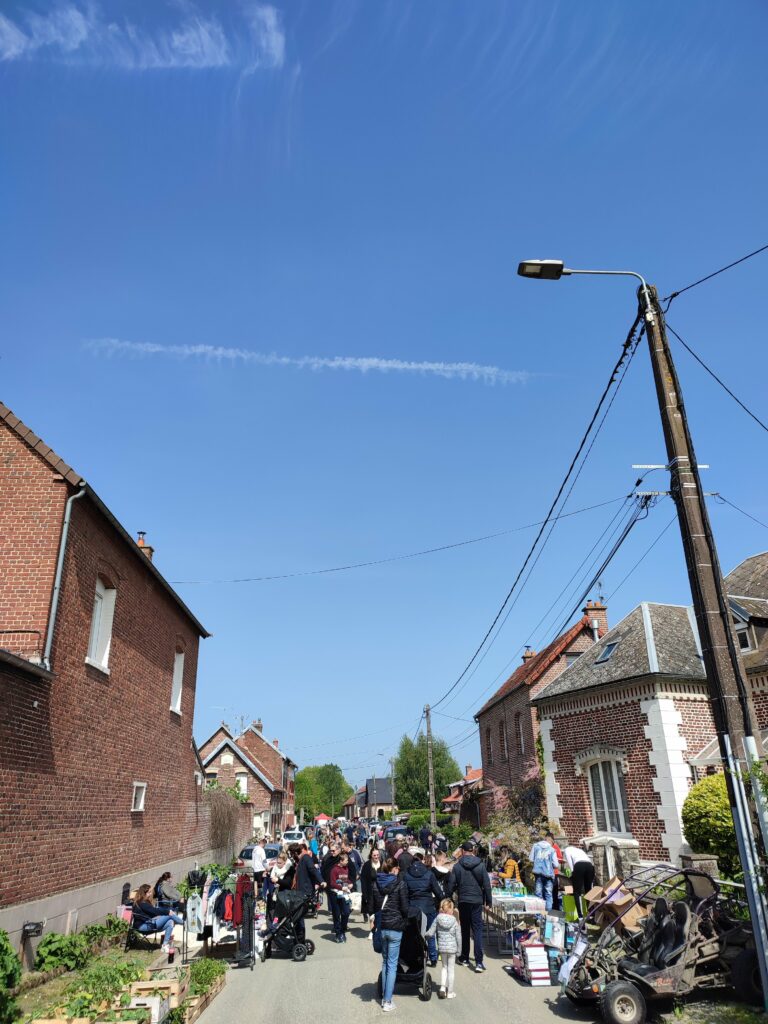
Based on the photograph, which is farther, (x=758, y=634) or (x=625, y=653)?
(x=625, y=653)

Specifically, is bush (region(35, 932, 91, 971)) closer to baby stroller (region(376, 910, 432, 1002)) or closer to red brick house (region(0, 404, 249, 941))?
red brick house (region(0, 404, 249, 941))

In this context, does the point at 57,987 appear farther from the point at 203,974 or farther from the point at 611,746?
the point at 611,746

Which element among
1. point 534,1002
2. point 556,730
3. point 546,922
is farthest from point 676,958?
point 556,730

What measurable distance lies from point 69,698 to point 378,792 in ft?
376

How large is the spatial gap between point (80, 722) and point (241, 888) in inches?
155

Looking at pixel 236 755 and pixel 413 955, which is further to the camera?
pixel 236 755

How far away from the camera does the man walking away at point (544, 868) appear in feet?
44.3

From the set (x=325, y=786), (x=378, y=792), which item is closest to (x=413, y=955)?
(x=378, y=792)

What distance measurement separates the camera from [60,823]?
36.7 feet

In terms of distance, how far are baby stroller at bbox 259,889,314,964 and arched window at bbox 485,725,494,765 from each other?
20.4 m

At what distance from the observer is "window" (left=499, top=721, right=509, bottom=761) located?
2860cm

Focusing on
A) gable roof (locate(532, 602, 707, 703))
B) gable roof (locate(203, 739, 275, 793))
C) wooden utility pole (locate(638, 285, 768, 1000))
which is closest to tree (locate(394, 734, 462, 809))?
gable roof (locate(203, 739, 275, 793))

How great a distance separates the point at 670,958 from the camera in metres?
7.70

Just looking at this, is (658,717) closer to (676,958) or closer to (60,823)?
(676,958)
